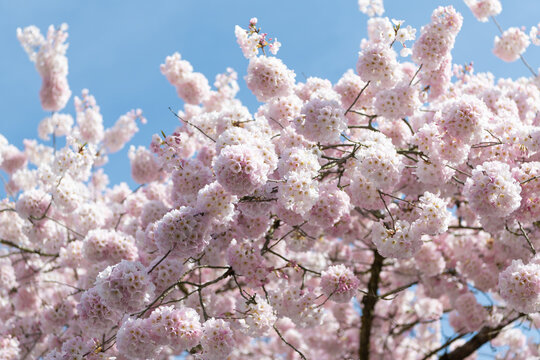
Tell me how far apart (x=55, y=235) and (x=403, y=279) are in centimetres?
467

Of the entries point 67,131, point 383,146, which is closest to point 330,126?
point 383,146

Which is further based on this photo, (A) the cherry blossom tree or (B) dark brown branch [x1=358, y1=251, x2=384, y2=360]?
(B) dark brown branch [x1=358, y1=251, x2=384, y2=360]

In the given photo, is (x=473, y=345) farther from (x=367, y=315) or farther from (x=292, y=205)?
(x=292, y=205)

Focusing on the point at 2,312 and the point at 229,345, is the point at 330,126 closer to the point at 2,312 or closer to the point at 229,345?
the point at 229,345

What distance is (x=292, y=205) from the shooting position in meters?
3.70

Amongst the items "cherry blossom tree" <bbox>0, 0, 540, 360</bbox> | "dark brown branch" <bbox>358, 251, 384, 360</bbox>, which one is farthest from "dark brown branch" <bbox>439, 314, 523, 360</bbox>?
"dark brown branch" <bbox>358, 251, 384, 360</bbox>

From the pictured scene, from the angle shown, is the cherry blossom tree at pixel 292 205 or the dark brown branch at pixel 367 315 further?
the dark brown branch at pixel 367 315

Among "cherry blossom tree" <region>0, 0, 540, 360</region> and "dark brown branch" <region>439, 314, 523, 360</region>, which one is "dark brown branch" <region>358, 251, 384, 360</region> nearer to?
"cherry blossom tree" <region>0, 0, 540, 360</region>

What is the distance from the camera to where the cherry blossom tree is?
12.4ft

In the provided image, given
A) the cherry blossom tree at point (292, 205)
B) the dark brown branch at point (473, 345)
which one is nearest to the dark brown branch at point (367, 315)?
the cherry blossom tree at point (292, 205)

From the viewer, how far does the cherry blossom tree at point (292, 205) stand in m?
3.79

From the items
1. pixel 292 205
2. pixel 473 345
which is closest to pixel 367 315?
pixel 473 345

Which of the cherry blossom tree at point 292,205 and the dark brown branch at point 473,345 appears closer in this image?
the cherry blossom tree at point 292,205

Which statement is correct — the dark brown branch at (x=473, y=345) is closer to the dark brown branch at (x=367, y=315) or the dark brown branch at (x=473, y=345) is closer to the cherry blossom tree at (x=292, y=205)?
the cherry blossom tree at (x=292, y=205)
